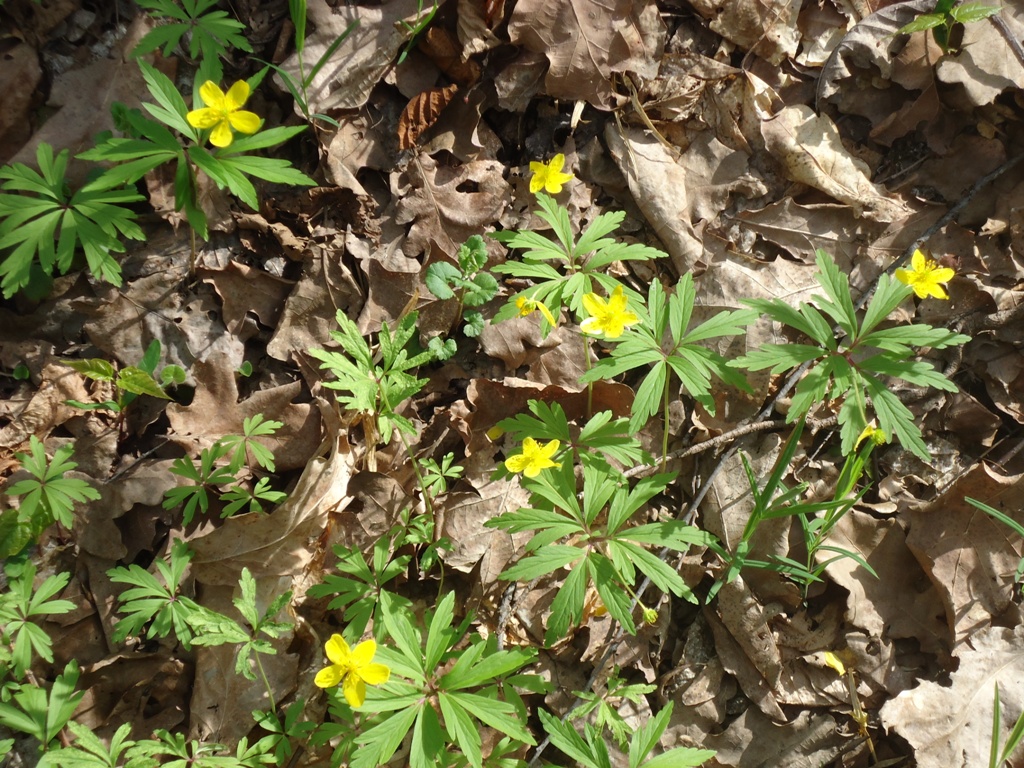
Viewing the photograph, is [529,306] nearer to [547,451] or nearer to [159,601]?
[547,451]

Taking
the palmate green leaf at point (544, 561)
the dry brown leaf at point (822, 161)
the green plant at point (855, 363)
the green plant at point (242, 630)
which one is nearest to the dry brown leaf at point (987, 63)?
the dry brown leaf at point (822, 161)

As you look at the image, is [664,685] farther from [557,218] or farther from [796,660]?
[557,218]

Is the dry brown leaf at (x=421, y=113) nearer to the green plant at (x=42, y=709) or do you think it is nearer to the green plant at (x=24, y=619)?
the green plant at (x=24, y=619)

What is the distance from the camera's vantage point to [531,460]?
7.61 feet

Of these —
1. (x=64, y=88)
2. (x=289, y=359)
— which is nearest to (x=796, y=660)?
(x=289, y=359)

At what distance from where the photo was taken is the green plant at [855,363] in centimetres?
221

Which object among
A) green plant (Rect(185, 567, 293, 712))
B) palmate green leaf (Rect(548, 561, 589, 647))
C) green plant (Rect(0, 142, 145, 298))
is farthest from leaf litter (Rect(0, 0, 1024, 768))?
palmate green leaf (Rect(548, 561, 589, 647))

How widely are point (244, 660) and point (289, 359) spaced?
4.18 feet

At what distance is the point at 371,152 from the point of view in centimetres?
329

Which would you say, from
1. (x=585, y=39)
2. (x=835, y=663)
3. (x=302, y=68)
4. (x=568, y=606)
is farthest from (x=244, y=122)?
(x=835, y=663)

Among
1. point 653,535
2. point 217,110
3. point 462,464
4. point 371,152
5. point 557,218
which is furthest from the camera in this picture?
point 371,152

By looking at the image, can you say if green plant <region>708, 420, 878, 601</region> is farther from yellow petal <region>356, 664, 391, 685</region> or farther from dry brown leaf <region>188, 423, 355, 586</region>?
dry brown leaf <region>188, 423, 355, 586</region>

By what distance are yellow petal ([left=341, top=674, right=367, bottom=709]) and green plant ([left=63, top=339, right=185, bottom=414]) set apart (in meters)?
1.59

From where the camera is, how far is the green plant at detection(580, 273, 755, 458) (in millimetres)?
2281
